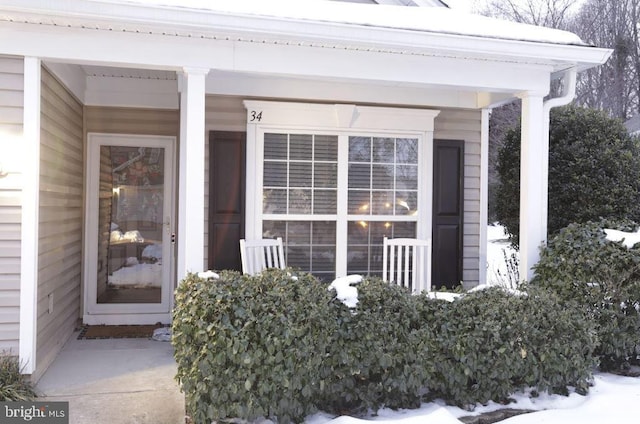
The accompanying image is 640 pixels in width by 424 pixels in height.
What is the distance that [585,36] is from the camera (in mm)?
17875

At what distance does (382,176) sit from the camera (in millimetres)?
5434

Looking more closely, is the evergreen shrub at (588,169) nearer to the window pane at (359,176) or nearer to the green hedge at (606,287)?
the green hedge at (606,287)

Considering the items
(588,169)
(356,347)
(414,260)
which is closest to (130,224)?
(414,260)

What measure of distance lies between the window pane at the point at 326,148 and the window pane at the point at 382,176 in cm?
41

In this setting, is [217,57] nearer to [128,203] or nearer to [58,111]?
[58,111]

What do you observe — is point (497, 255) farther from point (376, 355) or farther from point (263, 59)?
point (376, 355)

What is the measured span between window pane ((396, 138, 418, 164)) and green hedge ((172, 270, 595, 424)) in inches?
83.2

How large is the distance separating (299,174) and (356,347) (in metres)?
2.32

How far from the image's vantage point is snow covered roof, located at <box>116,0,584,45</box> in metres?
3.71

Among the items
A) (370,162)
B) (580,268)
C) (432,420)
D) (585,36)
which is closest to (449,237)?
(370,162)

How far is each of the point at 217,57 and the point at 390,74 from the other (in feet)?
4.19

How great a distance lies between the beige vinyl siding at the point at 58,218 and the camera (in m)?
3.92

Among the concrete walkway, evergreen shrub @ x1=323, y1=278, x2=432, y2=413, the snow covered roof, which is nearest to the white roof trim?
the snow covered roof

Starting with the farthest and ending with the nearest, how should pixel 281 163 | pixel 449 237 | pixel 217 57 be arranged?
pixel 449 237
pixel 281 163
pixel 217 57
